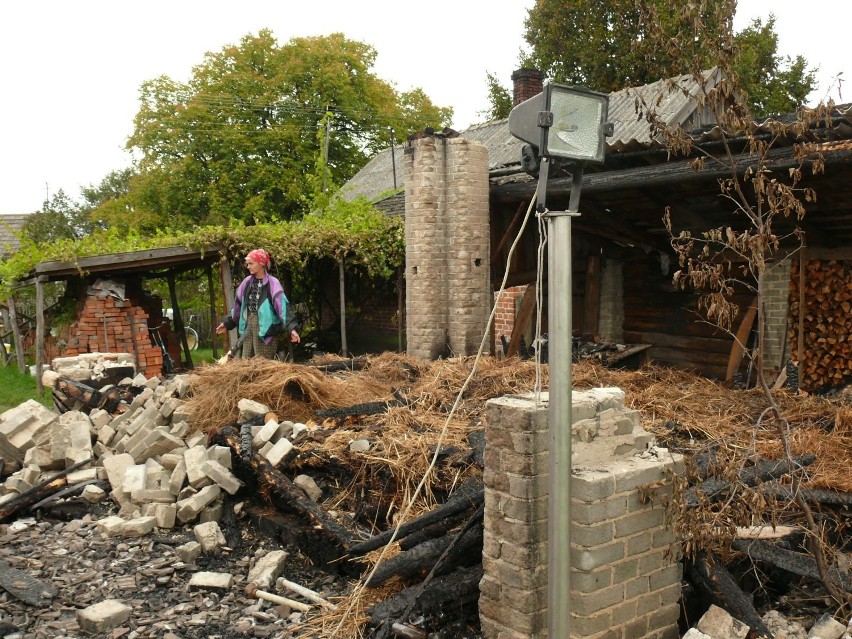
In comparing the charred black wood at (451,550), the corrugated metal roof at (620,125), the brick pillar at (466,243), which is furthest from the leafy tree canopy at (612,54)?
the charred black wood at (451,550)

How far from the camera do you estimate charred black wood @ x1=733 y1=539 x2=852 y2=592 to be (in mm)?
4078

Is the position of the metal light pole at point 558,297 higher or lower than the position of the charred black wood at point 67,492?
higher

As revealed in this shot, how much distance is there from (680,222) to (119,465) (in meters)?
6.73

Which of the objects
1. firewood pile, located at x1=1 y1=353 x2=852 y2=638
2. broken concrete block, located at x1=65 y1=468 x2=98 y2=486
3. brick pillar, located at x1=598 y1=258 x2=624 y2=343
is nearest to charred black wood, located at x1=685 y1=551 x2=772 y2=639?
firewood pile, located at x1=1 y1=353 x2=852 y2=638

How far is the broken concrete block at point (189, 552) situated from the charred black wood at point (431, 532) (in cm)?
179

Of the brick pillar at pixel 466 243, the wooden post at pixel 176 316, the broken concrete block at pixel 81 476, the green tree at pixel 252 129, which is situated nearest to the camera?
the broken concrete block at pixel 81 476

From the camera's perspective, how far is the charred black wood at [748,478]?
421 cm

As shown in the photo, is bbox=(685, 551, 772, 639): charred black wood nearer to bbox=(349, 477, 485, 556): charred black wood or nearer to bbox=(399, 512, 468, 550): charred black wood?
bbox=(349, 477, 485, 556): charred black wood

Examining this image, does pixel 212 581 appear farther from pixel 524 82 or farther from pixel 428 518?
pixel 524 82

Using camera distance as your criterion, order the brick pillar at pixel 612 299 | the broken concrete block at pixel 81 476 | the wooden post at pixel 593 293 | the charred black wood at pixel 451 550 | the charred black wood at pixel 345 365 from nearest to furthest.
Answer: the charred black wood at pixel 451 550 < the broken concrete block at pixel 81 476 < the charred black wood at pixel 345 365 < the wooden post at pixel 593 293 < the brick pillar at pixel 612 299

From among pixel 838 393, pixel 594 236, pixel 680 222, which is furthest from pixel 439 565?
pixel 594 236

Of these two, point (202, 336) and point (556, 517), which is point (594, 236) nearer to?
point (556, 517)

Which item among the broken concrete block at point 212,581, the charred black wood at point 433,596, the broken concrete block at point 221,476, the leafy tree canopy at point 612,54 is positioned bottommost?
the broken concrete block at point 212,581

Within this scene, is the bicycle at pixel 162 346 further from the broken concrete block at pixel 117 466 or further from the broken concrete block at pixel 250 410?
the broken concrete block at pixel 250 410
